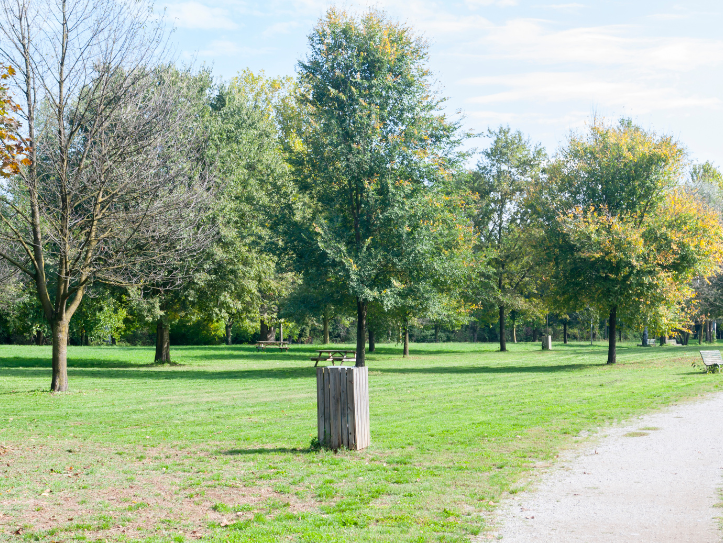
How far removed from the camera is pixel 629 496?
22.6 ft

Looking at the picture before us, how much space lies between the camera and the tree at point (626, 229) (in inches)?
1024

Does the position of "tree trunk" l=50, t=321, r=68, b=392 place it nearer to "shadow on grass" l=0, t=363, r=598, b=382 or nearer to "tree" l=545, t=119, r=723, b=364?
"shadow on grass" l=0, t=363, r=598, b=382

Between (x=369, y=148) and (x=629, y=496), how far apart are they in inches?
787

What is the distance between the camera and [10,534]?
5875 mm

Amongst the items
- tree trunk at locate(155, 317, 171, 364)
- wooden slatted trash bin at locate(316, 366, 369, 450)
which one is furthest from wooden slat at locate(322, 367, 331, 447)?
tree trunk at locate(155, 317, 171, 364)

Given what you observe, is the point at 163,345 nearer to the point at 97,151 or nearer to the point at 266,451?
the point at 97,151

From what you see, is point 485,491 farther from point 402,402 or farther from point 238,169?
point 238,169

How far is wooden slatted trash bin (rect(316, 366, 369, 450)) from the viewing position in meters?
9.40

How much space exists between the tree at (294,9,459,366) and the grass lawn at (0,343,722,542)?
241 inches

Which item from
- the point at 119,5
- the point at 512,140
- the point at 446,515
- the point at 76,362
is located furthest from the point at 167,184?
the point at 512,140

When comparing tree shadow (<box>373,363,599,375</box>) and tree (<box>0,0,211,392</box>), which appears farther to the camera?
tree shadow (<box>373,363,599,375</box>)

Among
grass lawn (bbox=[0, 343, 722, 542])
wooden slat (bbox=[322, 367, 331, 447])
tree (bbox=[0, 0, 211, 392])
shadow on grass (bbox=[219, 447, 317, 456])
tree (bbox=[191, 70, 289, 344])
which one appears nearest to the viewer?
grass lawn (bbox=[0, 343, 722, 542])

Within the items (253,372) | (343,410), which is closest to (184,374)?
(253,372)

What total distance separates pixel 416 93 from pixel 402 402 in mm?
15049
